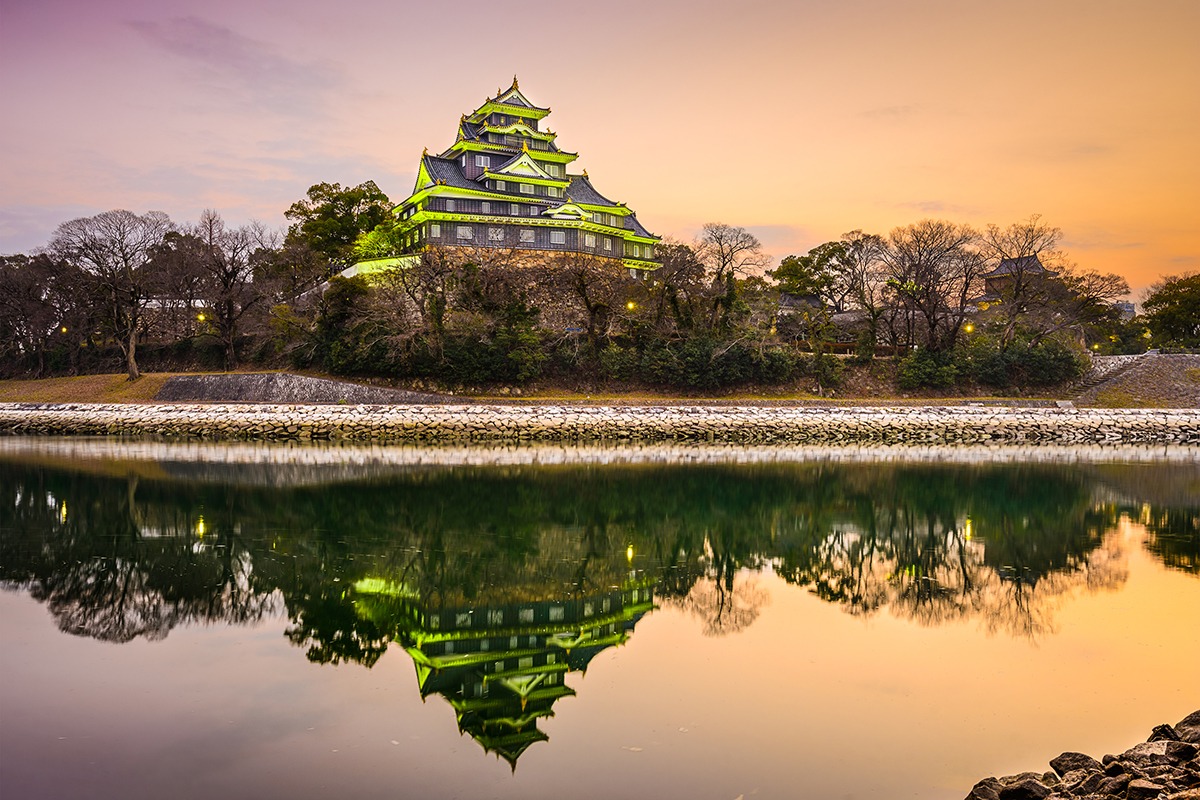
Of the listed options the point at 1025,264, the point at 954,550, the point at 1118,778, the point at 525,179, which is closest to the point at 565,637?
the point at 1118,778

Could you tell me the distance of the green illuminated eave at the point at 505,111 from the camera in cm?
4797

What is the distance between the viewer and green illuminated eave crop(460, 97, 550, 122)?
47969 mm

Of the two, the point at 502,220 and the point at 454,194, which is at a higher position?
the point at 454,194

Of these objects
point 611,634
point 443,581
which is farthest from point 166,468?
point 611,634

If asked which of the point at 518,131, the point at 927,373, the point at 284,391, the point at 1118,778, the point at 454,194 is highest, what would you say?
the point at 518,131

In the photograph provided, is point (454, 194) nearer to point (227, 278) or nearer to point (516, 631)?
point (227, 278)

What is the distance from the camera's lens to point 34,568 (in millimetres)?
10242

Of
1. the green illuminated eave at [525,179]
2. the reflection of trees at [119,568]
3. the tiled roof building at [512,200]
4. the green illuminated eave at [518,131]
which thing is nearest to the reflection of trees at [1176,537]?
the reflection of trees at [119,568]

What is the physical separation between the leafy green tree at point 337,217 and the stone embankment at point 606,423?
1544cm

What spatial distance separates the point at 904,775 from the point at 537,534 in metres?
7.96

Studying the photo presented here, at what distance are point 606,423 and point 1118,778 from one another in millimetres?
24295

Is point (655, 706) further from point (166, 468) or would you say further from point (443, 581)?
point (166, 468)

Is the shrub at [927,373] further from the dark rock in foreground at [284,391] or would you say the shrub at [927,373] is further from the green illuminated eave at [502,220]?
the dark rock in foreground at [284,391]

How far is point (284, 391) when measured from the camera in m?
32.2
